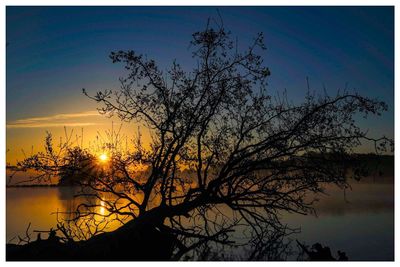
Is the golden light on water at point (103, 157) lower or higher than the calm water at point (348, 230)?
higher

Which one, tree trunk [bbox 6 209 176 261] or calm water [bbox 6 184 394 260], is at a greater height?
tree trunk [bbox 6 209 176 261]

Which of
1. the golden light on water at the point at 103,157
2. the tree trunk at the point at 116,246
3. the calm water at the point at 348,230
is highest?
the golden light on water at the point at 103,157

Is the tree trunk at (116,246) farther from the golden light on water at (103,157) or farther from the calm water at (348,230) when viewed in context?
the calm water at (348,230)

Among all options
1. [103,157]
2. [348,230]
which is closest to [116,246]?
[103,157]

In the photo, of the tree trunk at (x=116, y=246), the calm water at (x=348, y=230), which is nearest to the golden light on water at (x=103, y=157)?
the tree trunk at (x=116, y=246)

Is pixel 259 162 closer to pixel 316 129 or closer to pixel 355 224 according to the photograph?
pixel 316 129

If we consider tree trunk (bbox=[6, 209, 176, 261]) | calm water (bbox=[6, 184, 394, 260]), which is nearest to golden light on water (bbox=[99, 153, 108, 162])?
tree trunk (bbox=[6, 209, 176, 261])

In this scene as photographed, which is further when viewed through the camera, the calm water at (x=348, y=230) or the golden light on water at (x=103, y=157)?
the calm water at (x=348, y=230)

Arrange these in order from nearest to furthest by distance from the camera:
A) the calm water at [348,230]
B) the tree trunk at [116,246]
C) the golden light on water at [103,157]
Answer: the tree trunk at [116,246], the golden light on water at [103,157], the calm water at [348,230]

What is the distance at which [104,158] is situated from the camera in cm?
1508

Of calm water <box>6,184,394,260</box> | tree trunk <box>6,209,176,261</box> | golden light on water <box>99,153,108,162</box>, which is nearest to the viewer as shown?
tree trunk <box>6,209,176,261</box>

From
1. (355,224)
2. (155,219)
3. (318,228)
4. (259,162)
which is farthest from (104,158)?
(355,224)

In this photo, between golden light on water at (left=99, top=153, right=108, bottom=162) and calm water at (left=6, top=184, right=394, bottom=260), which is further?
calm water at (left=6, top=184, right=394, bottom=260)

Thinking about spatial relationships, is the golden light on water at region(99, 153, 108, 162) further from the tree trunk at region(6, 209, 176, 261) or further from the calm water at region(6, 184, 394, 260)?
the calm water at region(6, 184, 394, 260)
